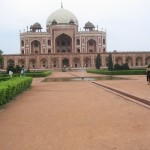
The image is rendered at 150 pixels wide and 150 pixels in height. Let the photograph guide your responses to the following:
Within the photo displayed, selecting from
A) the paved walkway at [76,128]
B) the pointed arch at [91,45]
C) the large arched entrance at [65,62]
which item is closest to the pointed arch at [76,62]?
the large arched entrance at [65,62]

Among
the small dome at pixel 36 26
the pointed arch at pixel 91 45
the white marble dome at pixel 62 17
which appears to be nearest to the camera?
the white marble dome at pixel 62 17

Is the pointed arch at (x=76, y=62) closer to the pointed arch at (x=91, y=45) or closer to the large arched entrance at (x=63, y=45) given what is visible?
the pointed arch at (x=91, y=45)

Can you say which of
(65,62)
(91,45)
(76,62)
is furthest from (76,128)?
(91,45)

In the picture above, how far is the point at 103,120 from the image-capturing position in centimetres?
552

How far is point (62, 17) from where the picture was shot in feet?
191

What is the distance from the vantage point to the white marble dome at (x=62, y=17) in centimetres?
5797

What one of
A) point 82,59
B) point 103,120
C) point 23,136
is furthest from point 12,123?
point 82,59

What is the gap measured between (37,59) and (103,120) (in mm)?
47522

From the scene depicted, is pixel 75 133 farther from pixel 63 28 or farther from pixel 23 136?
pixel 63 28

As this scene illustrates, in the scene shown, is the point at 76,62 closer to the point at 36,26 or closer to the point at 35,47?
the point at 35,47

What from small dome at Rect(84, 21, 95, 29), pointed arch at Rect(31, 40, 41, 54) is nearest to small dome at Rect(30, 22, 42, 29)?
pointed arch at Rect(31, 40, 41, 54)

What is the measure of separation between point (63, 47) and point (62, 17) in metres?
5.05

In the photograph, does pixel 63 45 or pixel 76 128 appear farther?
pixel 63 45

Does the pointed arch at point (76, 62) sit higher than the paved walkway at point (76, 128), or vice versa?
the pointed arch at point (76, 62)
